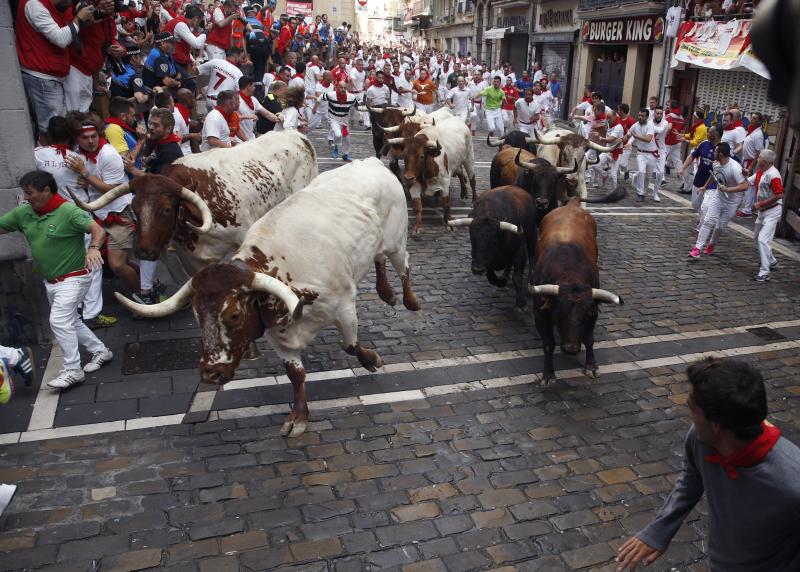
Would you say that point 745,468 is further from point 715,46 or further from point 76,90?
point 715,46

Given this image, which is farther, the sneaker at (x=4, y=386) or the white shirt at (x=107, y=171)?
the white shirt at (x=107, y=171)

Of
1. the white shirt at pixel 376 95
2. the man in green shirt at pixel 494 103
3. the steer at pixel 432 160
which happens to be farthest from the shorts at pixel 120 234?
the man in green shirt at pixel 494 103

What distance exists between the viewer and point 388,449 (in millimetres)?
5387

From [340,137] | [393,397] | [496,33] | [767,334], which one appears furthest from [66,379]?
[496,33]

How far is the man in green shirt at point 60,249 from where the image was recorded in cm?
582

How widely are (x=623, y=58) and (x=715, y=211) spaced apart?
18.3 m

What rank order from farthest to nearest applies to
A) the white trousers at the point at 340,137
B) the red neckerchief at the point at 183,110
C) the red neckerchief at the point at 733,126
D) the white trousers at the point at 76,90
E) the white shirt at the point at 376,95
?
the white shirt at the point at 376,95 → the white trousers at the point at 340,137 → the red neckerchief at the point at 733,126 → the red neckerchief at the point at 183,110 → the white trousers at the point at 76,90

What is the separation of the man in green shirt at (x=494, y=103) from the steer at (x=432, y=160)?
26.2 feet

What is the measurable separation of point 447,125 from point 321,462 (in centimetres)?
962

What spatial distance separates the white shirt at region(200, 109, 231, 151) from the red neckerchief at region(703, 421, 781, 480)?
8591 millimetres

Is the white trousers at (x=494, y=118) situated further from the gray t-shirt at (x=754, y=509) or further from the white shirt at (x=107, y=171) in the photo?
the gray t-shirt at (x=754, y=509)

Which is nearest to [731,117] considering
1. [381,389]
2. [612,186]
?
[612,186]

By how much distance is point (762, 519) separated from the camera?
8.48 ft

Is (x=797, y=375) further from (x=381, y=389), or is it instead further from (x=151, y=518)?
(x=151, y=518)
